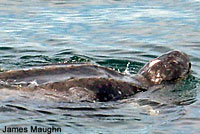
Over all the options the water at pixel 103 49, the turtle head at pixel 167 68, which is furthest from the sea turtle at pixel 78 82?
the turtle head at pixel 167 68

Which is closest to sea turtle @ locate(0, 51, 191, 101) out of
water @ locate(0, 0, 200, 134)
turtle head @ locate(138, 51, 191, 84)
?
water @ locate(0, 0, 200, 134)

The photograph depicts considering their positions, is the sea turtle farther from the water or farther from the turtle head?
the turtle head

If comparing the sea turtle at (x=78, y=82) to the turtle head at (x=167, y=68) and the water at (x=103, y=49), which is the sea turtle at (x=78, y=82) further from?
the turtle head at (x=167, y=68)

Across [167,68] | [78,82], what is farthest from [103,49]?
[78,82]

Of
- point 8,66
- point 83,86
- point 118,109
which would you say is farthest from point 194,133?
point 8,66

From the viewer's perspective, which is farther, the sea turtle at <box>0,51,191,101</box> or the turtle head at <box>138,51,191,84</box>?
the turtle head at <box>138,51,191,84</box>

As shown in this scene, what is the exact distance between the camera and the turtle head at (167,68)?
30.1ft

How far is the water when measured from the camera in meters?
7.24

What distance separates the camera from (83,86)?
8062 mm

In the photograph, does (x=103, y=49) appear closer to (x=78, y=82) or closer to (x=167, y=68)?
(x=167, y=68)

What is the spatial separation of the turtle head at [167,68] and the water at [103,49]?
0.64 feet

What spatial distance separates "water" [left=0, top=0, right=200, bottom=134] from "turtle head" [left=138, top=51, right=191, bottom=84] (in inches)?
7.7

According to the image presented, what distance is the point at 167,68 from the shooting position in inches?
366

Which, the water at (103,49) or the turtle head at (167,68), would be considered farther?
the turtle head at (167,68)
